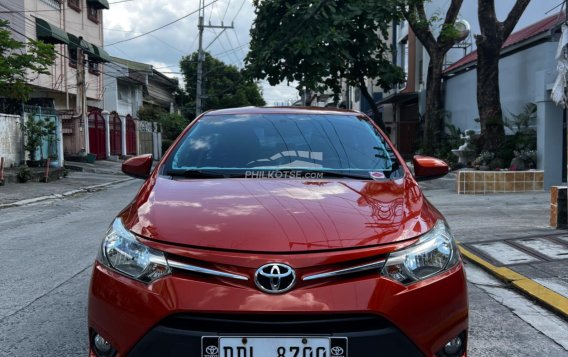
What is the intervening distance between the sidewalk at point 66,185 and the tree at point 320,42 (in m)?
6.23

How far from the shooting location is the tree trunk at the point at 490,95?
13531 millimetres

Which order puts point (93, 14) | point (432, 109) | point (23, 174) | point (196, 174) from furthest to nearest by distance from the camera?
point (93, 14)
point (432, 109)
point (23, 174)
point (196, 174)

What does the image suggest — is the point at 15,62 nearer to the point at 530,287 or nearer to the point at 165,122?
the point at 530,287

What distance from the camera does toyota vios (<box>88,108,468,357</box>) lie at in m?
2.13

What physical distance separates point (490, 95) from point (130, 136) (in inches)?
834

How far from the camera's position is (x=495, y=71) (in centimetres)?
1355

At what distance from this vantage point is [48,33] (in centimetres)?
2072

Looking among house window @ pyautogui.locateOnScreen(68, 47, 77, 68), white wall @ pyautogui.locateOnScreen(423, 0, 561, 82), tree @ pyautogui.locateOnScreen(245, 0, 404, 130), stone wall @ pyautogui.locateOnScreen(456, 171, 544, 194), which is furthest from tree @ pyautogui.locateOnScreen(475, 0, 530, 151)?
house window @ pyautogui.locateOnScreen(68, 47, 77, 68)

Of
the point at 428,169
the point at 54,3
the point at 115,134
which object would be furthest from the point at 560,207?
the point at 115,134

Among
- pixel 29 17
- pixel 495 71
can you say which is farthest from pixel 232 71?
pixel 495 71

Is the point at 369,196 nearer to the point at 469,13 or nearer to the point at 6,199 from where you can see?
the point at 6,199

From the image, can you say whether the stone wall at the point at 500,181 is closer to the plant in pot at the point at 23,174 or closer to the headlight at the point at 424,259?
the headlight at the point at 424,259

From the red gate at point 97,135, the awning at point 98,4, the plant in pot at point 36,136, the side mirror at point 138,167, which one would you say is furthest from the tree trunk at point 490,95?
the awning at point 98,4

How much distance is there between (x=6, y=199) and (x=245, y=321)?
11.6m
